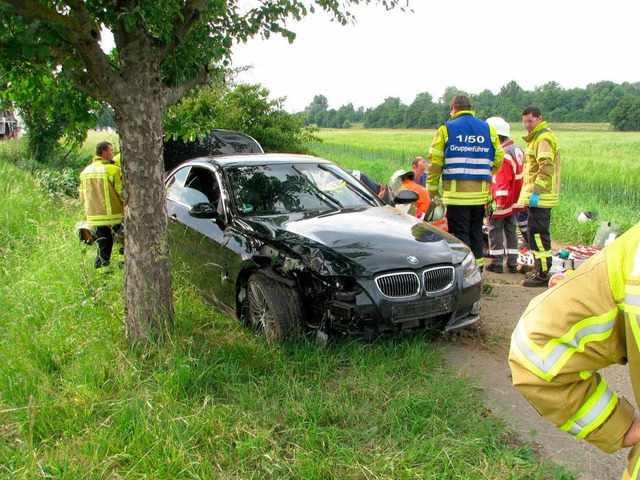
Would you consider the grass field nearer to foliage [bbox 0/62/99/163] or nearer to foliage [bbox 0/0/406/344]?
foliage [bbox 0/0/406/344]

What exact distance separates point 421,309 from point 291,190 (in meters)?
1.84

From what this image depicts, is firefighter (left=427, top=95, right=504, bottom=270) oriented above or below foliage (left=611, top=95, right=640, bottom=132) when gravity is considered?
below

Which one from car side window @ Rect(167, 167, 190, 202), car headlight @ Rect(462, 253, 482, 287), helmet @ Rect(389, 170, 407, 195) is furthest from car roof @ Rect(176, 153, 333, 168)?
car headlight @ Rect(462, 253, 482, 287)

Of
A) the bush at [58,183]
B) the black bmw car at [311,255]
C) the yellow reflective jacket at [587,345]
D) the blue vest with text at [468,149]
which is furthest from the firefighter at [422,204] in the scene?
the bush at [58,183]

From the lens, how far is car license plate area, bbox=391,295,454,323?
3.89 meters

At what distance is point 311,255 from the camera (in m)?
4.04

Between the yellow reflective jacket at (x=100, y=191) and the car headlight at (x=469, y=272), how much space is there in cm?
397

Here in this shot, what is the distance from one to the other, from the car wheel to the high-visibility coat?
8.76 ft

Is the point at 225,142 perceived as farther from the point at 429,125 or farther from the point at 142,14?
the point at 429,125

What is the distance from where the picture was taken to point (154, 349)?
391cm

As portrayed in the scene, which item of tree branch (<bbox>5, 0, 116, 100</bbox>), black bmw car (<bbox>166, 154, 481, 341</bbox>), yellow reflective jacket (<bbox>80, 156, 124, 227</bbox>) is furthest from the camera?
yellow reflective jacket (<bbox>80, 156, 124, 227</bbox>)

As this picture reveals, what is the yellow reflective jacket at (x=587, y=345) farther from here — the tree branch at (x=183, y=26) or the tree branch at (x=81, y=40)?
the tree branch at (x=183, y=26)

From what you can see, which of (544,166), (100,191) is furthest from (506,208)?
(100,191)

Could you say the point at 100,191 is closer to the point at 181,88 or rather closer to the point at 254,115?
the point at 181,88
